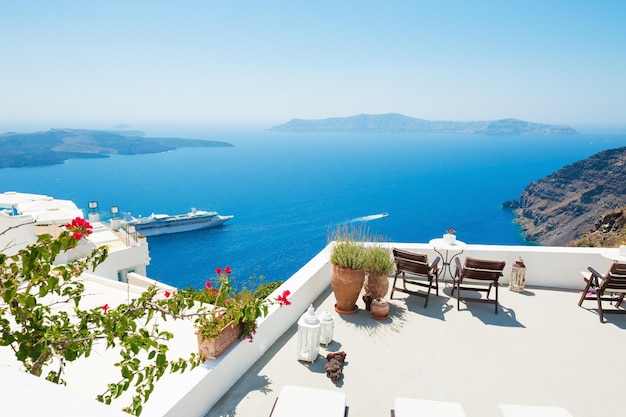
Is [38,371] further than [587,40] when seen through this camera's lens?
No

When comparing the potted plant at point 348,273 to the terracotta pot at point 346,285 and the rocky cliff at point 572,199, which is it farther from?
the rocky cliff at point 572,199

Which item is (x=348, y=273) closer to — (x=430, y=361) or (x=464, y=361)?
(x=430, y=361)

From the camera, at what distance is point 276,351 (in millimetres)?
3963

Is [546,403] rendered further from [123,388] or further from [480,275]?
[123,388]

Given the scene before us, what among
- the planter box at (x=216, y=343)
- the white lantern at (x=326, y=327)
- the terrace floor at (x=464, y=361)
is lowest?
the terrace floor at (x=464, y=361)

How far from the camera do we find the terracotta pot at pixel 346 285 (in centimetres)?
468

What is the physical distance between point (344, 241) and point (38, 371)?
356cm

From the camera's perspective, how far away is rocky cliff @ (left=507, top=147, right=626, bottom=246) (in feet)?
205

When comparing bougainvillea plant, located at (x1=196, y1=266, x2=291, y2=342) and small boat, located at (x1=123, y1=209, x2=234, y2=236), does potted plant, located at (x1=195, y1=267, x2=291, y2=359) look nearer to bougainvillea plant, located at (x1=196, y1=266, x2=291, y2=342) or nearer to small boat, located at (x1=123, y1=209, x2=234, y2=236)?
bougainvillea plant, located at (x1=196, y1=266, x2=291, y2=342)

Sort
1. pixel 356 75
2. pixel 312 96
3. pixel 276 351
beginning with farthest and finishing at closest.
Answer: pixel 312 96, pixel 356 75, pixel 276 351

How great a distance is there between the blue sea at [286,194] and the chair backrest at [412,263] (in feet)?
77.2

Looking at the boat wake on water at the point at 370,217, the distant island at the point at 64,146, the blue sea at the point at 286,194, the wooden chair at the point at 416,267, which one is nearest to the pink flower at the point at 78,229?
the wooden chair at the point at 416,267

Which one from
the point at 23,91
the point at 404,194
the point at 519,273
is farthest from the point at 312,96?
the point at 519,273

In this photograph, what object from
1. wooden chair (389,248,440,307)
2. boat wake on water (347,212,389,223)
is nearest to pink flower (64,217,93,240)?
wooden chair (389,248,440,307)
